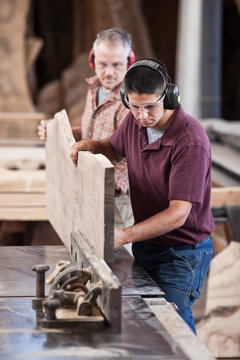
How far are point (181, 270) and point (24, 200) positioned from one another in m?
2.45

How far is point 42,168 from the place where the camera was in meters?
6.38

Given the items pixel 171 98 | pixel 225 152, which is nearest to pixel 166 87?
pixel 171 98

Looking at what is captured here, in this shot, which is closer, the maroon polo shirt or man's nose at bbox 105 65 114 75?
the maroon polo shirt

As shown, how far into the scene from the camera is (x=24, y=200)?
5.13 meters

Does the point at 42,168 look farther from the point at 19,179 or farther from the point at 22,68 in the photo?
the point at 22,68

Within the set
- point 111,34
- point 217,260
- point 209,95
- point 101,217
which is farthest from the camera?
point 209,95

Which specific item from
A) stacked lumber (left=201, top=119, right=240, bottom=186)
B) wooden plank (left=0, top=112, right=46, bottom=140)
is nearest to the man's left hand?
stacked lumber (left=201, top=119, right=240, bottom=186)

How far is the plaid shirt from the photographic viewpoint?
3596 millimetres

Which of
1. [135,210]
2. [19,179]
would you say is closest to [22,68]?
[19,179]

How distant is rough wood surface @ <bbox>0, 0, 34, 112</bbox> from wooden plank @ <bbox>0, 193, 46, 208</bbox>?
6.46 metres

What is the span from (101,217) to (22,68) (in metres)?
9.15

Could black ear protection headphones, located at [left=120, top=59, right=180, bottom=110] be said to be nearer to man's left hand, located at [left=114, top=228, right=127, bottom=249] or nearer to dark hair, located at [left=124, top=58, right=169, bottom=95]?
dark hair, located at [left=124, top=58, right=169, bottom=95]

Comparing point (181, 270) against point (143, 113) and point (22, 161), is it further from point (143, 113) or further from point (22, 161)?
point (22, 161)

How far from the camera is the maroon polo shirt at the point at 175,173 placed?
2.69 metres
